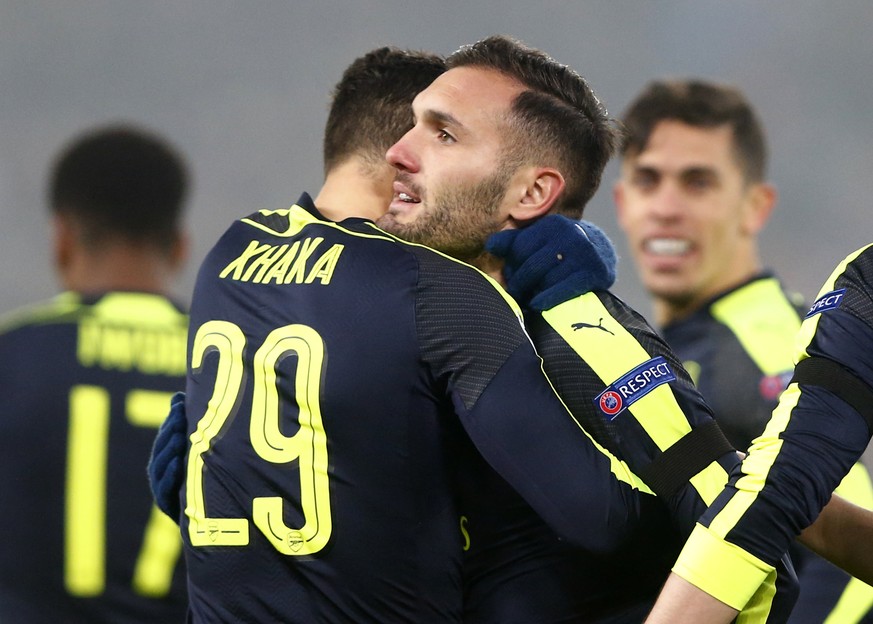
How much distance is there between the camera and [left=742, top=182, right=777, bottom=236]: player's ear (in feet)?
15.3

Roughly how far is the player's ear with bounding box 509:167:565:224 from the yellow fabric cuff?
2.62ft

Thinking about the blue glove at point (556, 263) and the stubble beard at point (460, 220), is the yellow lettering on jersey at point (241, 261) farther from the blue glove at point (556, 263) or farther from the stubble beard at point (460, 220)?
the blue glove at point (556, 263)

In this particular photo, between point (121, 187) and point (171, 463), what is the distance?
6.65 ft

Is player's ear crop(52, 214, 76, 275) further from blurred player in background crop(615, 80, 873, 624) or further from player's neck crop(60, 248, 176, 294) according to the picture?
blurred player in background crop(615, 80, 873, 624)

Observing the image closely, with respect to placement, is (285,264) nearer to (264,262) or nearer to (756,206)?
(264,262)

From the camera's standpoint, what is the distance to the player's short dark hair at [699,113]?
15.1ft

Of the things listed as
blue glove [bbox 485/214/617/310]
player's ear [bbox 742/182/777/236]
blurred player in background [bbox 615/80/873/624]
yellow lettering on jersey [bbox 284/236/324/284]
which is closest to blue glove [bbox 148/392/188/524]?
yellow lettering on jersey [bbox 284/236/324/284]

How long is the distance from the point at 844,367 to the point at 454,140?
0.90m

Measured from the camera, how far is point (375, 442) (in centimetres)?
216

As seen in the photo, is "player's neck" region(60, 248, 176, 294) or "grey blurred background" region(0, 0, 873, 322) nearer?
"player's neck" region(60, 248, 176, 294)

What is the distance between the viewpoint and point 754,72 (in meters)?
10.0

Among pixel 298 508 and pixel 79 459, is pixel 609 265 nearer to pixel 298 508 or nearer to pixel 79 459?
pixel 298 508

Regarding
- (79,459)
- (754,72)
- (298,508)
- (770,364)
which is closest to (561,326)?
(298,508)


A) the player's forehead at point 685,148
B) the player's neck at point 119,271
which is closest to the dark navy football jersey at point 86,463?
the player's neck at point 119,271
